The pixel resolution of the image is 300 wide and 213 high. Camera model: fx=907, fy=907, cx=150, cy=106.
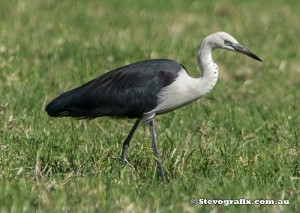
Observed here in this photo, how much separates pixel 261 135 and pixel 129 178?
2105 millimetres

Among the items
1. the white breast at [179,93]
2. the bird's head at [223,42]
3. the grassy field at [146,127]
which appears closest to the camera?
the grassy field at [146,127]

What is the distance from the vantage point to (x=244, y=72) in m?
10.6

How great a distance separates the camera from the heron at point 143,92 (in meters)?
6.74

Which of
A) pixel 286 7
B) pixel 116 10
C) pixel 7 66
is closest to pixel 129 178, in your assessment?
pixel 7 66

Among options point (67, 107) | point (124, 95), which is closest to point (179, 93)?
point (124, 95)

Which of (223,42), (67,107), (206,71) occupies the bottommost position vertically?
(67,107)

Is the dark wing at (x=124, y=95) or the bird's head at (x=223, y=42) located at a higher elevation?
the bird's head at (x=223, y=42)

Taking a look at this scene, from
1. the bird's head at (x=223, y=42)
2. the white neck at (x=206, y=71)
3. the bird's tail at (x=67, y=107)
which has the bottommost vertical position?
the bird's tail at (x=67, y=107)

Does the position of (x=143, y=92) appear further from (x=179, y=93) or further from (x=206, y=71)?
(x=206, y=71)

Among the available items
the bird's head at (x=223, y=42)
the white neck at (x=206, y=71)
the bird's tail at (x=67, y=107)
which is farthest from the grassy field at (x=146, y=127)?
the bird's head at (x=223, y=42)

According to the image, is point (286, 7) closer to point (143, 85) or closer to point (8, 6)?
point (8, 6)

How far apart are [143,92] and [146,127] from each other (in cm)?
151

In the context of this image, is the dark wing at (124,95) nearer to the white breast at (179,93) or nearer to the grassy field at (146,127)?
the white breast at (179,93)

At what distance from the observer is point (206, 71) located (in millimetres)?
6848
